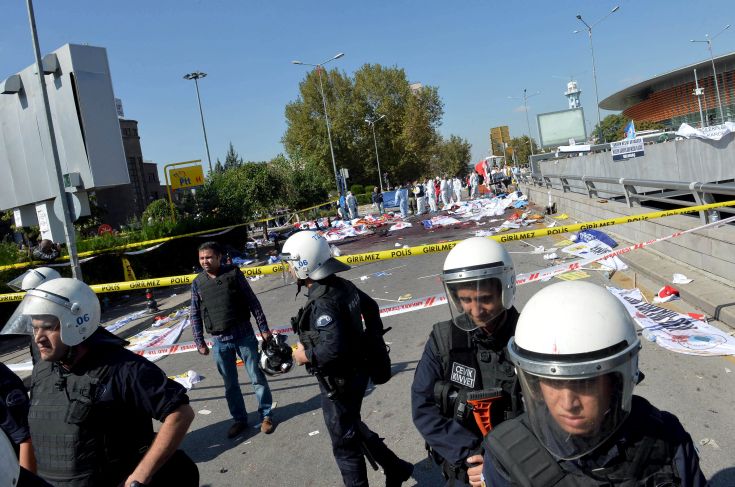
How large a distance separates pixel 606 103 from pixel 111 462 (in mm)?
102613

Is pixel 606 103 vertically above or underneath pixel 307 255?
above

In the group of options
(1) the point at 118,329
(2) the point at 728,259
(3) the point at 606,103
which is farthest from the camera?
(3) the point at 606,103

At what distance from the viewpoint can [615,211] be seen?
39.2 ft

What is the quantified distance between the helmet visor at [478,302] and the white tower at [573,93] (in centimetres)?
7709

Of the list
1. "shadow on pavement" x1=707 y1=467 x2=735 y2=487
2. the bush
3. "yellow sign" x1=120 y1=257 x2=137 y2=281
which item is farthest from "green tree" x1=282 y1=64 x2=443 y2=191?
"shadow on pavement" x1=707 y1=467 x2=735 y2=487

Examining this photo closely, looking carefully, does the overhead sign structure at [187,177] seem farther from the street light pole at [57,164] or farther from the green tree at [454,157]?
the green tree at [454,157]

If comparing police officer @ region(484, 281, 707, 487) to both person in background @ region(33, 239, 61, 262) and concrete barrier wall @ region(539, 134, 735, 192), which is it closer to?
concrete barrier wall @ region(539, 134, 735, 192)

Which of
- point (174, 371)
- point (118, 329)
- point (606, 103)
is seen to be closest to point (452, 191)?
point (118, 329)

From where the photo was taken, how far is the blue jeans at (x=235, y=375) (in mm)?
5137

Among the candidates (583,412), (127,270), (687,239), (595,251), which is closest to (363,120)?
(127,270)

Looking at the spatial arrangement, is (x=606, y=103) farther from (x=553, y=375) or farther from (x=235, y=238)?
(x=553, y=375)

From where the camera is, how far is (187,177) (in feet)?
85.2

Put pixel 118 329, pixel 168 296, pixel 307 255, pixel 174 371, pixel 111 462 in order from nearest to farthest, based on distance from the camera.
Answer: pixel 111 462 < pixel 307 255 < pixel 174 371 < pixel 118 329 < pixel 168 296

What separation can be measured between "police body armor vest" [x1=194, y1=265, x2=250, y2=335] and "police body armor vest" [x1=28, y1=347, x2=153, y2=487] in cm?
252
